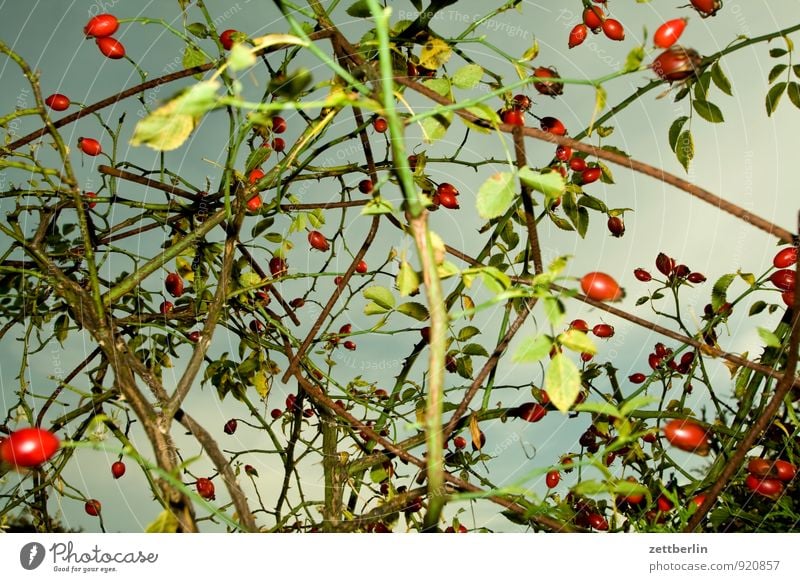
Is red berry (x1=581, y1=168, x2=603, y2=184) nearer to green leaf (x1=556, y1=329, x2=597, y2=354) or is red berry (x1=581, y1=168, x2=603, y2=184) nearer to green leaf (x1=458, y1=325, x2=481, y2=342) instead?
green leaf (x1=458, y1=325, x2=481, y2=342)

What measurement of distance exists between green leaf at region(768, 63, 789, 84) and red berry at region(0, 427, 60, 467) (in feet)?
2.89

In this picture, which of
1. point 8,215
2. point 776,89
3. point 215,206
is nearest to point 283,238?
point 215,206

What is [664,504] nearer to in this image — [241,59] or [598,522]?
[598,522]

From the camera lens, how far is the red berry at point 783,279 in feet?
2.91

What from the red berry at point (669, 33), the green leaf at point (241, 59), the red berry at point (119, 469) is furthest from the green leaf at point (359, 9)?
the red berry at point (119, 469)

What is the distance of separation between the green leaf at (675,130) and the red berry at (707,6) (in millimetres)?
123

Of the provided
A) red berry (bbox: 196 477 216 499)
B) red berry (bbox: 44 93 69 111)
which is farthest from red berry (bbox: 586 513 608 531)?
red berry (bbox: 44 93 69 111)

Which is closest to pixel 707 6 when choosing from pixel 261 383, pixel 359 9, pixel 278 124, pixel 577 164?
pixel 577 164

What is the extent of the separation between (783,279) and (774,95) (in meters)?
0.24

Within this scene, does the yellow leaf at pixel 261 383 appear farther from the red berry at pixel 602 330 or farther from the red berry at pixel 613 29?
the red berry at pixel 613 29

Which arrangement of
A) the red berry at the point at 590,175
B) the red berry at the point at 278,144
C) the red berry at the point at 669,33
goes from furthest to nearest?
the red berry at the point at 278,144 → the red berry at the point at 590,175 → the red berry at the point at 669,33

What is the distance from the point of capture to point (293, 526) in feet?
2.92

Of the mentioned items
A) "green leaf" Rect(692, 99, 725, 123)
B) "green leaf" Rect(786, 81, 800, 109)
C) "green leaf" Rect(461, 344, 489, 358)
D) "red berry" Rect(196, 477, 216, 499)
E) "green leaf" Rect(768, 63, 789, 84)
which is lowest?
"red berry" Rect(196, 477, 216, 499)

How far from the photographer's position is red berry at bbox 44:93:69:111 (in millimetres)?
961
